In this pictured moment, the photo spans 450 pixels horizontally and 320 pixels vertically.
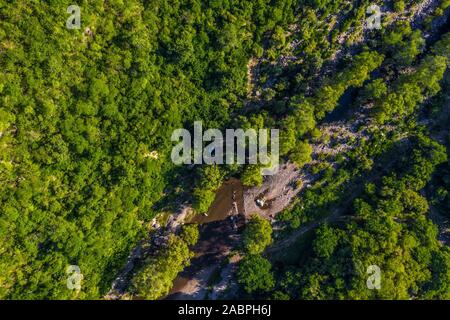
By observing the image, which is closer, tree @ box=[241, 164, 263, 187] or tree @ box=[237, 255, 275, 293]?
tree @ box=[237, 255, 275, 293]

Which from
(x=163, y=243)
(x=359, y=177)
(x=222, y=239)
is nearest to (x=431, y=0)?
(x=359, y=177)

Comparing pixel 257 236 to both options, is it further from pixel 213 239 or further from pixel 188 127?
pixel 188 127

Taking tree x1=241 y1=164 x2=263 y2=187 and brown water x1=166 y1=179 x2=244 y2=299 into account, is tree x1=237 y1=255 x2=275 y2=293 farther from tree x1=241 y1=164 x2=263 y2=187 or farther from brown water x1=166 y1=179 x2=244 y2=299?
tree x1=241 y1=164 x2=263 y2=187

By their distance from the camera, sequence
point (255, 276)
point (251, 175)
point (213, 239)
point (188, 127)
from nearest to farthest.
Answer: point (255, 276), point (188, 127), point (251, 175), point (213, 239)

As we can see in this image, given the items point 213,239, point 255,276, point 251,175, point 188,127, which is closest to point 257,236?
point 255,276

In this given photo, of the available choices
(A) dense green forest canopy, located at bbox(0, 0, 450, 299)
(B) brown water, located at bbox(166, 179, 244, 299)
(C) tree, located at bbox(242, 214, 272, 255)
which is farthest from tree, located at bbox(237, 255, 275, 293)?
(B) brown water, located at bbox(166, 179, 244, 299)

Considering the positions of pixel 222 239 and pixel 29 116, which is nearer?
pixel 29 116

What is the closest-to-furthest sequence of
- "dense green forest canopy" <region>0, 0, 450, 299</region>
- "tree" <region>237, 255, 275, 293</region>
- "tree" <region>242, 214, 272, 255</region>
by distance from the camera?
"dense green forest canopy" <region>0, 0, 450, 299</region> → "tree" <region>237, 255, 275, 293</region> → "tree" <region>242, 214, 272, 255</region>
